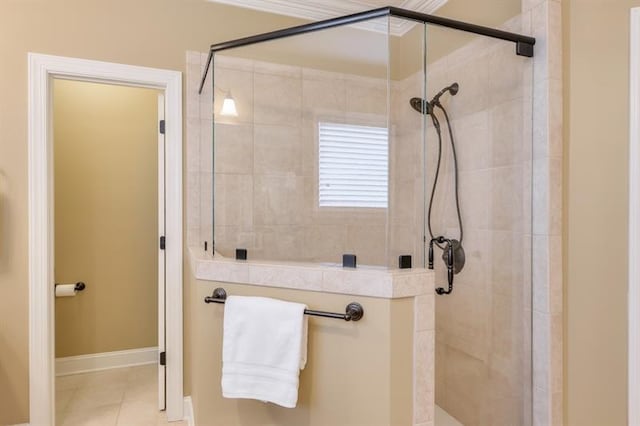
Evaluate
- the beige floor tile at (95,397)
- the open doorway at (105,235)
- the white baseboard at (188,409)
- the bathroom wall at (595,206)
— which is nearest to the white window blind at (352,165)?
the bathroom wall at (595,206)

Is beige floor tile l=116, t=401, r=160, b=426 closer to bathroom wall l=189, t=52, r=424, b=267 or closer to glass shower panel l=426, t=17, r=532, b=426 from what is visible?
bathroom wall l=189, t=52, r=424, b=267

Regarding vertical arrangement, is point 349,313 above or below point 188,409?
above

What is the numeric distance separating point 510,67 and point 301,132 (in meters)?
1.08

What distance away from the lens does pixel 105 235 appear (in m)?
3.03

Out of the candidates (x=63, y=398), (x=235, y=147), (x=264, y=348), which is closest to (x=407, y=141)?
(x=235, y=147)

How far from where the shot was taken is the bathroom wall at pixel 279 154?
1881mm

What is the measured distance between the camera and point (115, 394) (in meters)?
2.63

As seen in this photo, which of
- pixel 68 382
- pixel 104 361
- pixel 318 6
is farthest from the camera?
pixel 104 361

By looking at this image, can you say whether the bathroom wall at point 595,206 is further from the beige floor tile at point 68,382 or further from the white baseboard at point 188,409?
the beige floor tile at point 68,382

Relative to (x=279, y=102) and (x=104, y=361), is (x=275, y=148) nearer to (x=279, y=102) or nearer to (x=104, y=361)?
(x=279, y=102)

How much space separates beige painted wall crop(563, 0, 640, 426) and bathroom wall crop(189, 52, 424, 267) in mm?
849

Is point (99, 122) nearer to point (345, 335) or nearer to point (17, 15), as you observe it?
point (17, 15)

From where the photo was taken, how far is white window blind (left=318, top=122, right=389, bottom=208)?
179cm

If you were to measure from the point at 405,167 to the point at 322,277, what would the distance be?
66cm
